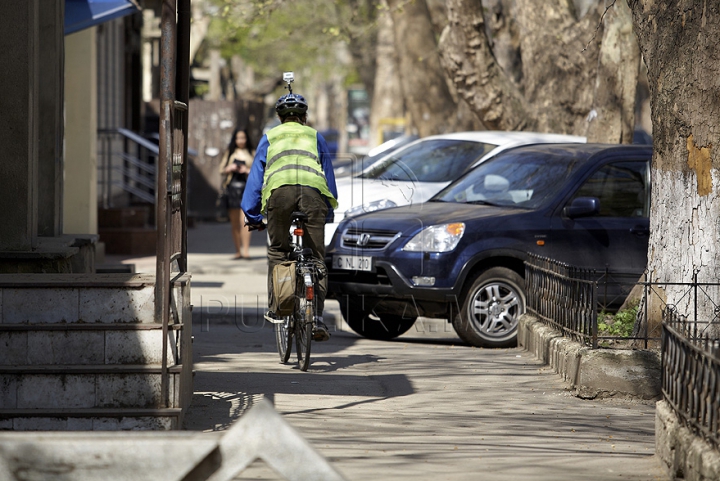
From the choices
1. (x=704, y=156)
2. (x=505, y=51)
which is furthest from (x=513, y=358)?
(x=505, y=51)

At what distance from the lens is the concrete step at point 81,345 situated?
236 inches

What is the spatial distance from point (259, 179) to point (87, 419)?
120 inches

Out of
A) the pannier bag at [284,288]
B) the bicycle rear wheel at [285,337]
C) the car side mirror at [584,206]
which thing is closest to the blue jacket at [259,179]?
the pannier bag at [284,288]

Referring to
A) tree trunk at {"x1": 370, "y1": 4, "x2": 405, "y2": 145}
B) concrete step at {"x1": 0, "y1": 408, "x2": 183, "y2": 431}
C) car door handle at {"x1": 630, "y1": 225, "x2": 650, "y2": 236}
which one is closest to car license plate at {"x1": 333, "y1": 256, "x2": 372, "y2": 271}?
car door handle at {"x1": 630, "y1": 225, "x2": 650, "y2": 236}

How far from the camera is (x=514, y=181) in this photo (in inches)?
411

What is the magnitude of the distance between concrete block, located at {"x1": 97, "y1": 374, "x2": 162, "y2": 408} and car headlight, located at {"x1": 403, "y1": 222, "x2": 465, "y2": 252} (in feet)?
13.1

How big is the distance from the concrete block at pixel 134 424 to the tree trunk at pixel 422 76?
54.5 feet

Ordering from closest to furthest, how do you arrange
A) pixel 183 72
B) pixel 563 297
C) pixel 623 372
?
1. pixel 183 72
2. pixel 623 372
3. pixel 563 297

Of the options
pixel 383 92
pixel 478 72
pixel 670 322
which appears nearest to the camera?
pixel 670 322

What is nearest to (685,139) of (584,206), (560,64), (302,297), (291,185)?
(584,206)

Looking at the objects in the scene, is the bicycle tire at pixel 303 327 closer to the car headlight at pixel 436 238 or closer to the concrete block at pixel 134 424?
the car headlight at pixel 436 238

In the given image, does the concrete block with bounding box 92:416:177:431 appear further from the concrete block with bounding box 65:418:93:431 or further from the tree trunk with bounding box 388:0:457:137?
the tree trunk with bounding box 388:0:457:137

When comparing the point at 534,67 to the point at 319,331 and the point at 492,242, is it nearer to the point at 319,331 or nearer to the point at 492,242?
the point at 492,242

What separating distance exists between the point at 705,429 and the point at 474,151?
8.33 meters
